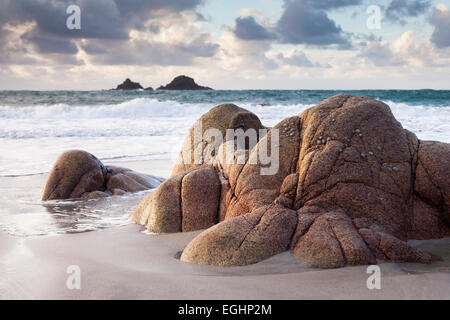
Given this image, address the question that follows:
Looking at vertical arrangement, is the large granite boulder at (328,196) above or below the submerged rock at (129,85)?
below

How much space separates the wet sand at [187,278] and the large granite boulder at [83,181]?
336 cm

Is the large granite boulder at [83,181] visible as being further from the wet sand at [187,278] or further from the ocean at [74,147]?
the wet sand at [187,278]

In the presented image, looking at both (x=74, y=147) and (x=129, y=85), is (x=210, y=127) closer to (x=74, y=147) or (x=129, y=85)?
(x=74, y=147)

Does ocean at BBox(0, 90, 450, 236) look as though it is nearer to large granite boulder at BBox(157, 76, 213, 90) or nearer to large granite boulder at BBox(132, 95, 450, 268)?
large granite boulder at BBox(132, 95, 450, 268)

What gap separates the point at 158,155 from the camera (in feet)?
44.8

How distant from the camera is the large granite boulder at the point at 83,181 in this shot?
8.33 metres

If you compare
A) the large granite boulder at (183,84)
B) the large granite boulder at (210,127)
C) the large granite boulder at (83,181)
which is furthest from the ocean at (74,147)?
the large granite boulder at (183,84)

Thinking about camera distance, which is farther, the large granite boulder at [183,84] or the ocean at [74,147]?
the large granite boulder at [183,84]

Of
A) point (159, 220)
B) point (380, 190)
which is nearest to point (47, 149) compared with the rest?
point (159, 220)

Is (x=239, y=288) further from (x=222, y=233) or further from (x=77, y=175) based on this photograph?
(x=77, y=175)

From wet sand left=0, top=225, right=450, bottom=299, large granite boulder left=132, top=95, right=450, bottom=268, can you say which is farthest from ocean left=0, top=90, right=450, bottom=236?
large granite boulder left=132, top=95, right=450, bottom=268

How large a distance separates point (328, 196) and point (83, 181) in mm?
5242

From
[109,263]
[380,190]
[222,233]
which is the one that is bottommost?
[109,263]
